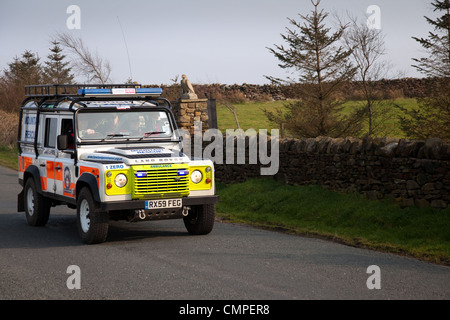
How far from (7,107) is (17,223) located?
34260mm

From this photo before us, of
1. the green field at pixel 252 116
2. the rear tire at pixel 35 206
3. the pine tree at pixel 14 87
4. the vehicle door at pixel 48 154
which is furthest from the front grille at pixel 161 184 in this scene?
the pine tree at pixel 14 87

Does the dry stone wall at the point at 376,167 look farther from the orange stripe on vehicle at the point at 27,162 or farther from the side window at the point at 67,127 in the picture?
the orange stripe on vehicle at the point at 27,162

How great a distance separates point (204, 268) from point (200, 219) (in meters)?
2.70

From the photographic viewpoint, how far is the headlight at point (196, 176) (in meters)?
10.6

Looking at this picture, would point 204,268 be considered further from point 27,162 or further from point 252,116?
point 252,116

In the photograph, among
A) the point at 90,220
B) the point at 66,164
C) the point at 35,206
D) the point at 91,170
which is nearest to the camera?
the point at 90,220

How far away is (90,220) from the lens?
10094 millimetres

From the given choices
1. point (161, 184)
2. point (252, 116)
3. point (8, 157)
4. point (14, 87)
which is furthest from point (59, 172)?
point (14, 87)

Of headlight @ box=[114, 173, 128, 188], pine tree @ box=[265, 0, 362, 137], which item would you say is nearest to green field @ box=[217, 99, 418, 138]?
pine tree @ box=[265, 0, 362, 137]

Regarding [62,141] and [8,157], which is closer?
[62,141]

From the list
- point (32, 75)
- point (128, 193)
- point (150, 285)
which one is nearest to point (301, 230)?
point (128, 193)

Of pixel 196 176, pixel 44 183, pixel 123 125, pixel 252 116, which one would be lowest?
pixel 44 183
